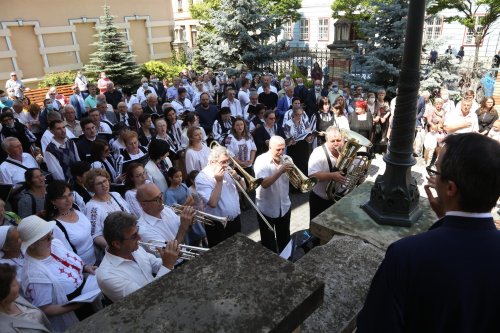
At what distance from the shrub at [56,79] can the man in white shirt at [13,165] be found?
15931 millimetres

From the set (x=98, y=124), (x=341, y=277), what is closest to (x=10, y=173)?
(x=98, y=124)

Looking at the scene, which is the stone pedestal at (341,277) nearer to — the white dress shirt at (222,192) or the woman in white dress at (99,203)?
the white dress shirt at (222,192)

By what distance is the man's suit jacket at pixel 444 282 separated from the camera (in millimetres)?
1298

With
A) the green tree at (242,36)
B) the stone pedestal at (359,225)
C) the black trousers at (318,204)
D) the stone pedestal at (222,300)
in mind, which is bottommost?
the black trousers at (318,204)

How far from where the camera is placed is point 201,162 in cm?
573

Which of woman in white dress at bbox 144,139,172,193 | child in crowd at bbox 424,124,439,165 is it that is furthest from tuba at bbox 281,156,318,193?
child in crowd at bbox 424,124,439,165

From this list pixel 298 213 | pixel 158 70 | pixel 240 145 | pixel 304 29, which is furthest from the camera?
pixel 304 29

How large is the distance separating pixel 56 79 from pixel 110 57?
3.21 meters

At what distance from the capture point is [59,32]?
21.3 metres

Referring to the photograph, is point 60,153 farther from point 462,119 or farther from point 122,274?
point 462,119

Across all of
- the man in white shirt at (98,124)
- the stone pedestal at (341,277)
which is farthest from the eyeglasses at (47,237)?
the man in white shirt at (98,124)

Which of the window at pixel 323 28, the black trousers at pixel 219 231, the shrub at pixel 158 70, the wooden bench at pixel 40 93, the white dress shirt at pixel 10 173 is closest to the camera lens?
the black trousers at pixel 219 231

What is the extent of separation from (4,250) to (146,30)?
25.2 m

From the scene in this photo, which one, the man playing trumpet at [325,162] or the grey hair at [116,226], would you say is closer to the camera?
the grey hair at [116,226]
